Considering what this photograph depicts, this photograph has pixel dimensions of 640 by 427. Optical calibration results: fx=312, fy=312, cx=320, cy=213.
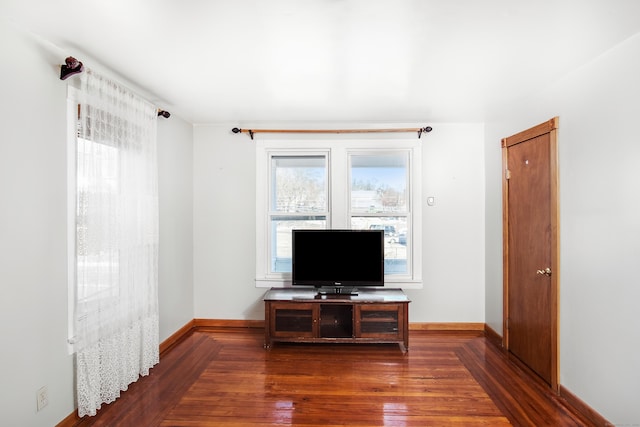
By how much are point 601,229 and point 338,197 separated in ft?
7.79

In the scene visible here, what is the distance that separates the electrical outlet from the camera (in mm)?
1820

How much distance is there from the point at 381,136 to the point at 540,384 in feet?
9.30

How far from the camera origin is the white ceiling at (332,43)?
1576 millimetres

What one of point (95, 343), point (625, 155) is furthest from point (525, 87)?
point (95, 343)

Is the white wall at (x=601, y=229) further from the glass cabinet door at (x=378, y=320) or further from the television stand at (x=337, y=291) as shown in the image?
the television stand at (x=337, y=291)

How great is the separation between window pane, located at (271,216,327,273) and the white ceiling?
1.45 metres

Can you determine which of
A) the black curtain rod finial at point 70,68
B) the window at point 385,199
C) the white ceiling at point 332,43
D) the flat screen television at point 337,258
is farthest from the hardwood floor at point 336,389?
the white ceiling at point 332,43

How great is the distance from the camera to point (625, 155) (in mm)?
1912

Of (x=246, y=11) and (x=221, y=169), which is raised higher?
(x=246, y=11)

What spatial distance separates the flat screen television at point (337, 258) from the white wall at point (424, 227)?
0.67 metres

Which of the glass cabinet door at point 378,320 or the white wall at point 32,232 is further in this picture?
the glass cabinet door at point 378,320

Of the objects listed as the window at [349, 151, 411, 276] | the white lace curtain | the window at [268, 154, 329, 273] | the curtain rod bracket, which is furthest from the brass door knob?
the white lace curtain

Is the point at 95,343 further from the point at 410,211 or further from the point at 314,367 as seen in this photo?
the point at 410,211

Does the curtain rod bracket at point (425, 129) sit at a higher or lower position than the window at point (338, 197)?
higher
